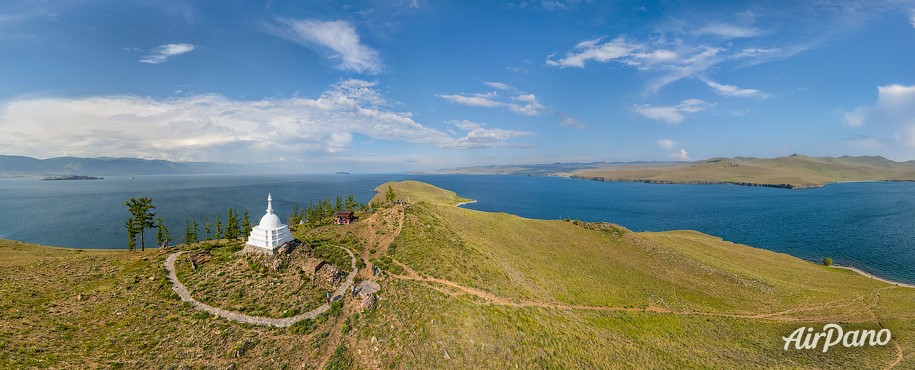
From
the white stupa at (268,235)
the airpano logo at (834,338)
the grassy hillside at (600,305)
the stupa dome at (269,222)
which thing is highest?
the stupa dome at (269,222)

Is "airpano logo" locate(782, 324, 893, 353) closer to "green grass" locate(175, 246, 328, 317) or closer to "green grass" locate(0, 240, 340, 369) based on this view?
"green grass" locate(0, 240, 340, 369)

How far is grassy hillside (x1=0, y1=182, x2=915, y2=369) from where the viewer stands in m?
33.7

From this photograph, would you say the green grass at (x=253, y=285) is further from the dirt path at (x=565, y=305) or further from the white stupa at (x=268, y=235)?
the dirt path at (x=565, y=305)

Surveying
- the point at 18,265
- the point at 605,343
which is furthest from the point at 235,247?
the point at 605,343

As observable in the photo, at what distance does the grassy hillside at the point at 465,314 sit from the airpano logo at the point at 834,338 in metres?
1.34

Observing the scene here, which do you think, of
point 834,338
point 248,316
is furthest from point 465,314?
point 834,338

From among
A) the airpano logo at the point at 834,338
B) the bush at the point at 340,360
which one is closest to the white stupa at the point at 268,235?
the bush at the point at 340,360

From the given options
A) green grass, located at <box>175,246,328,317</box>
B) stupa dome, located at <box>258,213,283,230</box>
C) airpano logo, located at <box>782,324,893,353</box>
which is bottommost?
airpano logo, located at <box>782,324,893,353</box>

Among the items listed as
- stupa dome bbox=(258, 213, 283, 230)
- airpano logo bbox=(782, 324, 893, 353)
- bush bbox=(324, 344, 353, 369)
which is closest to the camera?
bush bbox=(324, 344, 353, 369)

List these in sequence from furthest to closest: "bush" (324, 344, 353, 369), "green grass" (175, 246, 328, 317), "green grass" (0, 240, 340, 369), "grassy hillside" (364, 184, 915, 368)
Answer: "green grass" (175, 246, 328, 317) → "grassy hillside" (364, 184, 915, 368) → "bush" (324, 344, 353, 369) → "green grass" (0, 240, 340, 369)

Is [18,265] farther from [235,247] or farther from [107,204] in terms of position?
[107,204]

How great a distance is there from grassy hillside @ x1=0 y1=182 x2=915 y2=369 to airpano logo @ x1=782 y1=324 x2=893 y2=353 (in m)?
1.34

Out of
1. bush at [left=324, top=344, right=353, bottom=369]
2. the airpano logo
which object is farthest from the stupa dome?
the airpano logo

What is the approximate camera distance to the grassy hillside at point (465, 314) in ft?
110
